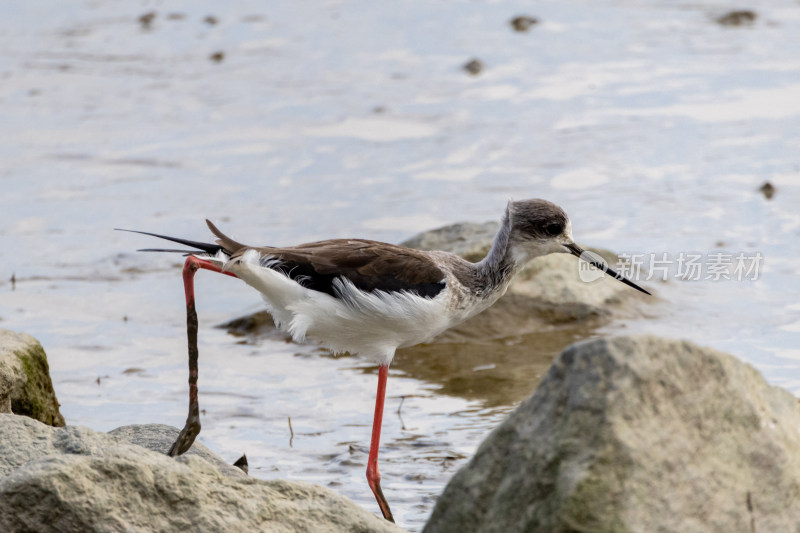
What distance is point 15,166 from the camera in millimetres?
12148

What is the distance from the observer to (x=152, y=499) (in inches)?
159

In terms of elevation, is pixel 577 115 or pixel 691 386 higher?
pixel 577 115

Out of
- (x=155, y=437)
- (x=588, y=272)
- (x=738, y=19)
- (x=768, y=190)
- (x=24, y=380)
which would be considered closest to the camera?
(x=155, y=437)

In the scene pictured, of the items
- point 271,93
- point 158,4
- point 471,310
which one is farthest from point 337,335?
point 158,4

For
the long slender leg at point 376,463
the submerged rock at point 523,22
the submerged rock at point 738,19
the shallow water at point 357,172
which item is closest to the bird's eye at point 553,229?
the long slender leg at point 376,463

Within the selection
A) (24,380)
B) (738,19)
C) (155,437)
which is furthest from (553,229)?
(738,19)

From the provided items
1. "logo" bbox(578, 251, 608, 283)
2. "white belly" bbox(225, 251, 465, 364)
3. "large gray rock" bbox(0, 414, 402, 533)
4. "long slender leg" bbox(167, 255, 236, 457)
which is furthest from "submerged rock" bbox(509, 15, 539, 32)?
"large gray rock" bbox(0, 414, 402, 533)

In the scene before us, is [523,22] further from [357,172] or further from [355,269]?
[355,269]

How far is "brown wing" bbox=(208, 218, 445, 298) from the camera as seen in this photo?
5906 millimetres

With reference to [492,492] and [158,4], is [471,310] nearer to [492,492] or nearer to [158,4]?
[492,492]

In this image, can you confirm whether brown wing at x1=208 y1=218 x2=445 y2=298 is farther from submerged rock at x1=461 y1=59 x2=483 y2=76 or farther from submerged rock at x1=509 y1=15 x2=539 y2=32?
submerged rock at x1=509 y1=15 x2=539 y2=32

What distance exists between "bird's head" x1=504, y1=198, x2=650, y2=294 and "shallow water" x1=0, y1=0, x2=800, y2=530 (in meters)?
1.16

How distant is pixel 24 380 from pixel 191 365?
100 centimetres

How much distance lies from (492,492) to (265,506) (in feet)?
3.28
